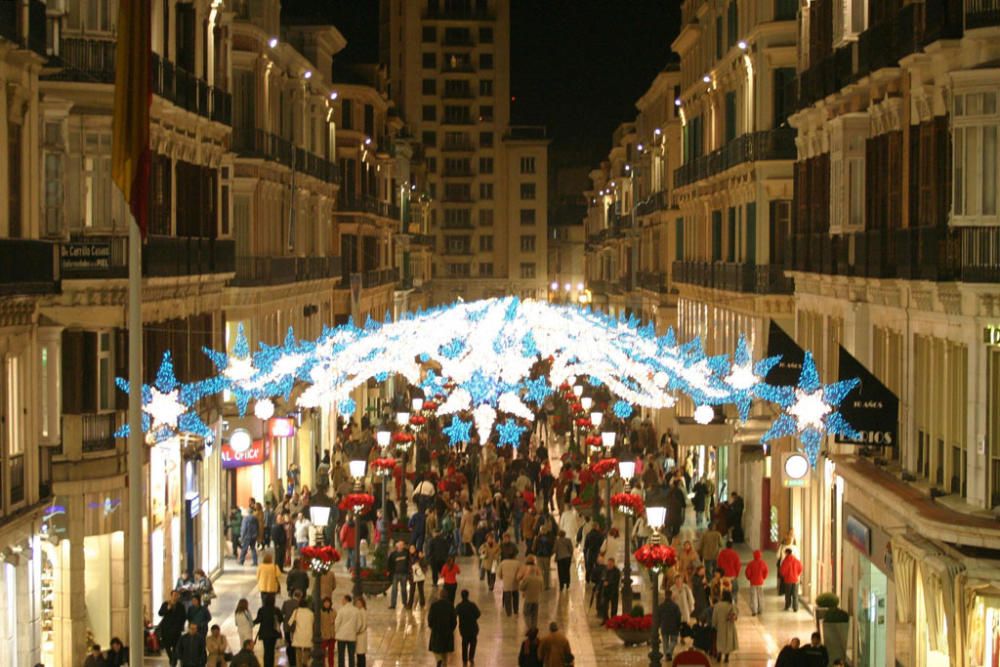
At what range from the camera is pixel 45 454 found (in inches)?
1039

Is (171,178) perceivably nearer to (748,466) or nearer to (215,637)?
(215,637)

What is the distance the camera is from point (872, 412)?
89.1 feet

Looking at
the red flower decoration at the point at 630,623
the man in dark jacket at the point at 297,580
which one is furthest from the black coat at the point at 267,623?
the red flower decoration at the point at 630,623

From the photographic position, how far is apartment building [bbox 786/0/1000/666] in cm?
2233

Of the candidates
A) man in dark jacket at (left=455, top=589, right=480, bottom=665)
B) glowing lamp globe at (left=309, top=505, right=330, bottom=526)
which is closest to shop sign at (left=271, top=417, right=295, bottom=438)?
glowing lamp globe at (left=309, top=505, right=330, bottom=526)

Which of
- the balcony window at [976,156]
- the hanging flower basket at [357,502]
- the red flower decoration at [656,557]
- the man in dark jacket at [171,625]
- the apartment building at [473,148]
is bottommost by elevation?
the man in dark jacket at [171,625]

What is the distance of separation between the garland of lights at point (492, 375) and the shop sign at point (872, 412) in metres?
0.31

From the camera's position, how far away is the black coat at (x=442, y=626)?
28656 mm

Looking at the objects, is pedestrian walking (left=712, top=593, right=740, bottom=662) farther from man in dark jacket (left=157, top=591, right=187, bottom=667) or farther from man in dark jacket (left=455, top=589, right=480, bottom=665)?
man in dark jacket (left=157, top=591, right=187, bottom=667)

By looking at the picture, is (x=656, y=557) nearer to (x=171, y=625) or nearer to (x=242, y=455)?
(x=171, y=625)

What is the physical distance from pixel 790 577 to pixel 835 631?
6.05 metres

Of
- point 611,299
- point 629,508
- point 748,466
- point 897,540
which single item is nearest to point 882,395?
point 897,540

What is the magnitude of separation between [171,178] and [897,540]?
17.3 m

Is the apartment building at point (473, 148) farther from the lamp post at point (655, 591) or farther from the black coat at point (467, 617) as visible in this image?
the lamp post at point (655, 591)
